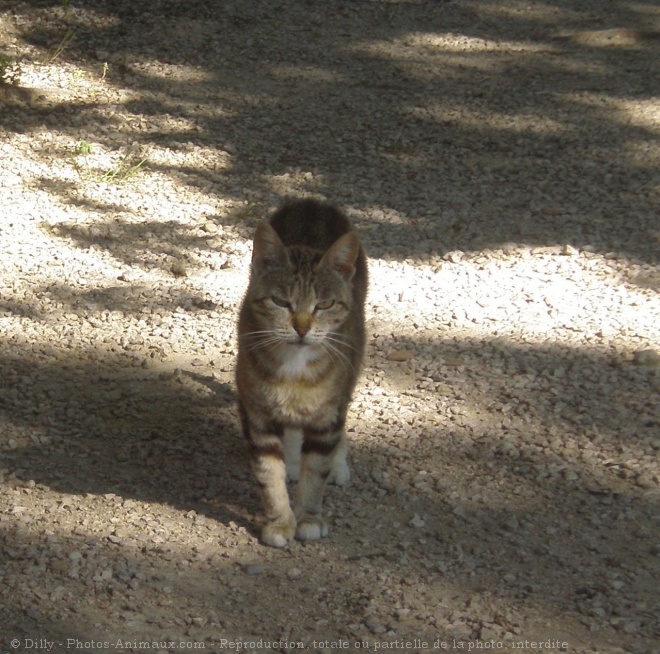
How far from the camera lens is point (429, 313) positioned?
609 cm

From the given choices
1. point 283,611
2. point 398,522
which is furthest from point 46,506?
point 398,522

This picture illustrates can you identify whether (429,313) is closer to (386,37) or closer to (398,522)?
(398,522)

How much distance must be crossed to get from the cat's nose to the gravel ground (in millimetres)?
835

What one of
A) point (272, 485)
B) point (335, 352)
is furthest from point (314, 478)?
point (335, 352)

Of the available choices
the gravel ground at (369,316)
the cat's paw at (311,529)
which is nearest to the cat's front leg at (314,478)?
the cat's paw at (311,529)

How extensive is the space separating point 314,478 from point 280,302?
70 cm

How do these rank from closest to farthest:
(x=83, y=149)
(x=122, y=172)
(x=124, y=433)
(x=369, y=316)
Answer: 1. (x=124, y=433)
2. (x=369, y=316)
3. (x=122, y=172)
4. (x=83, y=149)

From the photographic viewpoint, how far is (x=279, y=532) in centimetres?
423

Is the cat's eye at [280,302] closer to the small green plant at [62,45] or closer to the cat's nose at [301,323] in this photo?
the cat's nose at [301,323]

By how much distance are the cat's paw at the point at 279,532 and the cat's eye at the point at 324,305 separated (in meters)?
0.81

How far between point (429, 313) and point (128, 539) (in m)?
2.49

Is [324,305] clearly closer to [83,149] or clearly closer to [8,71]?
[83,149]

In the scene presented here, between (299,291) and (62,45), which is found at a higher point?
(299,291)

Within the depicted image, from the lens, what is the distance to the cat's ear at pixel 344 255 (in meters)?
4.28
